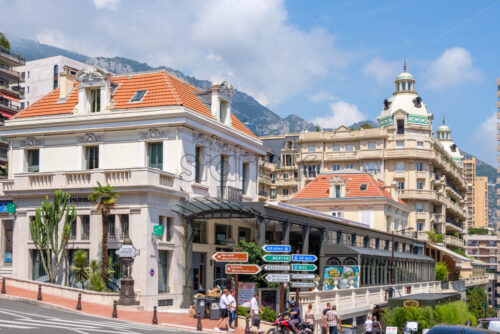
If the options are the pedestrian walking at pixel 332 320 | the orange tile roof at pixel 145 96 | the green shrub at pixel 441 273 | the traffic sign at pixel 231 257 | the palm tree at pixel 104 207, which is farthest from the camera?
the green shrub at pixel 441 273

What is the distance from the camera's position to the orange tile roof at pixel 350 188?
245 ft

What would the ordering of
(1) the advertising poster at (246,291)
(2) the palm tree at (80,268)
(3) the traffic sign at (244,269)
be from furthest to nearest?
(2) the palm tree at (80,268) < (1) the advertising poster at (246,291) < (3) the traffic sign at (244,269)

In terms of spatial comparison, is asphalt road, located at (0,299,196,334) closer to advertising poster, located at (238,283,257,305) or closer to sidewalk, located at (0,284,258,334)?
sidewalk, located at (0,284,258,334)

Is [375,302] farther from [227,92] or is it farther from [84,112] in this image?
[84,112]

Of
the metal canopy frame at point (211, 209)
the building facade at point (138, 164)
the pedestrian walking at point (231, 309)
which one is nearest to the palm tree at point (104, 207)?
the building facade at point (138, 164)

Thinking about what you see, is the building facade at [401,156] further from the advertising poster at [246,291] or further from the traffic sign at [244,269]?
the traffic sign at [244,269]

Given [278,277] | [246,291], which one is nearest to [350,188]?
[246,291]

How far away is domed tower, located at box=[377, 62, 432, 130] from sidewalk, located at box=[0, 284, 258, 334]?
7725 centimetres

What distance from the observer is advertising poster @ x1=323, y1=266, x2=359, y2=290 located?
151 ft

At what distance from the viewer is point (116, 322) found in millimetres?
29016

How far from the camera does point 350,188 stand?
7581 cm

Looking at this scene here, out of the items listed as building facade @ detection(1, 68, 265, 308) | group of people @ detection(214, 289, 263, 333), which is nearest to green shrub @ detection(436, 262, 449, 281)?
building facade @ detection(1, 68, 265, 308)

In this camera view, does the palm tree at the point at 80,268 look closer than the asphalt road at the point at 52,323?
No

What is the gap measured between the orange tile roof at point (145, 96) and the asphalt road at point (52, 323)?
16.0m
